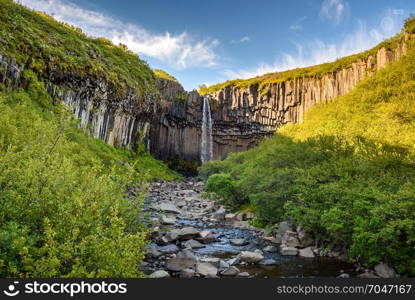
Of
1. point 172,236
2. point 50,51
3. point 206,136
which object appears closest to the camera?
point 172,236

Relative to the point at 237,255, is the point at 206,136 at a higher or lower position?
higher

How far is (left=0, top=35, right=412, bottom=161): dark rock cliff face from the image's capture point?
34875mm

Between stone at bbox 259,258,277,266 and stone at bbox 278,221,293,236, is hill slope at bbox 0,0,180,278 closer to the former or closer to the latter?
stone at bbox 259,258,277,266

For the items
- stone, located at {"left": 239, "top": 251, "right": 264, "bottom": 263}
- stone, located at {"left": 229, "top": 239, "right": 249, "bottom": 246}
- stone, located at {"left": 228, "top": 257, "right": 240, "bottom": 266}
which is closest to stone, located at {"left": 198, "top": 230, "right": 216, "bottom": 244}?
stone, located at {"left": 229, "top": 239, "right": 249, "bottom": 246}

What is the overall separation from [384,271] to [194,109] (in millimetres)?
54824

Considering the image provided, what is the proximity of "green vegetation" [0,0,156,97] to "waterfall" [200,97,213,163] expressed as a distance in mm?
15198

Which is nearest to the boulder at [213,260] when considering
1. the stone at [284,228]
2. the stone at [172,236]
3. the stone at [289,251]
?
the stone at [172,236]

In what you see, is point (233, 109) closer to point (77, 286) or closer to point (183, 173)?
point (183, 173)

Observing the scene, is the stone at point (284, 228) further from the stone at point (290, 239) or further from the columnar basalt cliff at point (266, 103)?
the columnar basalt cliff at point (266, 103)

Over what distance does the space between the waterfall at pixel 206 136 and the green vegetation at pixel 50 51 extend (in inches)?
598

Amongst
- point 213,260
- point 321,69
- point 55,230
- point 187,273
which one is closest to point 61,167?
point 55,230

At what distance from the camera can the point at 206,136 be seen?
207 feet

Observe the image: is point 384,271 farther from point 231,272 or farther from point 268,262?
point 231,272

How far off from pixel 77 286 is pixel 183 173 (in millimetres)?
53816
